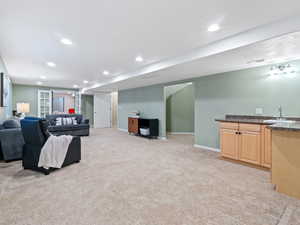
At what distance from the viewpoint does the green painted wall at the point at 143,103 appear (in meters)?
6.40

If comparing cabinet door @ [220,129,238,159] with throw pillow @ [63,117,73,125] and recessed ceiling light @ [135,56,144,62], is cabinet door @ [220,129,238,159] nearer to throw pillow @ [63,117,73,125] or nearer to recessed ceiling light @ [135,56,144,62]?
recessed ceiling light @ [135,56,144,62]

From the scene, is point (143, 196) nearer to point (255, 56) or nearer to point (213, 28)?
point (213, 28)

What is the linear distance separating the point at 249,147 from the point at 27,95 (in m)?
10.2

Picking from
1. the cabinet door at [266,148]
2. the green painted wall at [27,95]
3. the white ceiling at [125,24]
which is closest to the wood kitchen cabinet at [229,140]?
the cabinet door at [266,148]

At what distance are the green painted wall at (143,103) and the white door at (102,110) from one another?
1460 mm

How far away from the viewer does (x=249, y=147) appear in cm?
331

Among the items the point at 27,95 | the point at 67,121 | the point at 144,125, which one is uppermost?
the point at 27,95

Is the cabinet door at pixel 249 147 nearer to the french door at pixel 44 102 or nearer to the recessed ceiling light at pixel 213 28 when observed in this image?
the recessed ceiling light at pixel 213 28

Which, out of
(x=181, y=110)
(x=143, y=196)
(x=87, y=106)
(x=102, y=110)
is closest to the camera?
(x=143, y=196)

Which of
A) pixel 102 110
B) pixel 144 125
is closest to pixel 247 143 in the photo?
pixel 144 125

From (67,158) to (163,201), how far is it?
218 centimetres

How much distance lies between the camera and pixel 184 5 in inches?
74.9

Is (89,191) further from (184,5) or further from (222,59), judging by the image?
(222,59)

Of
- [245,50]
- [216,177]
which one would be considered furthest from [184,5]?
[216,177]
